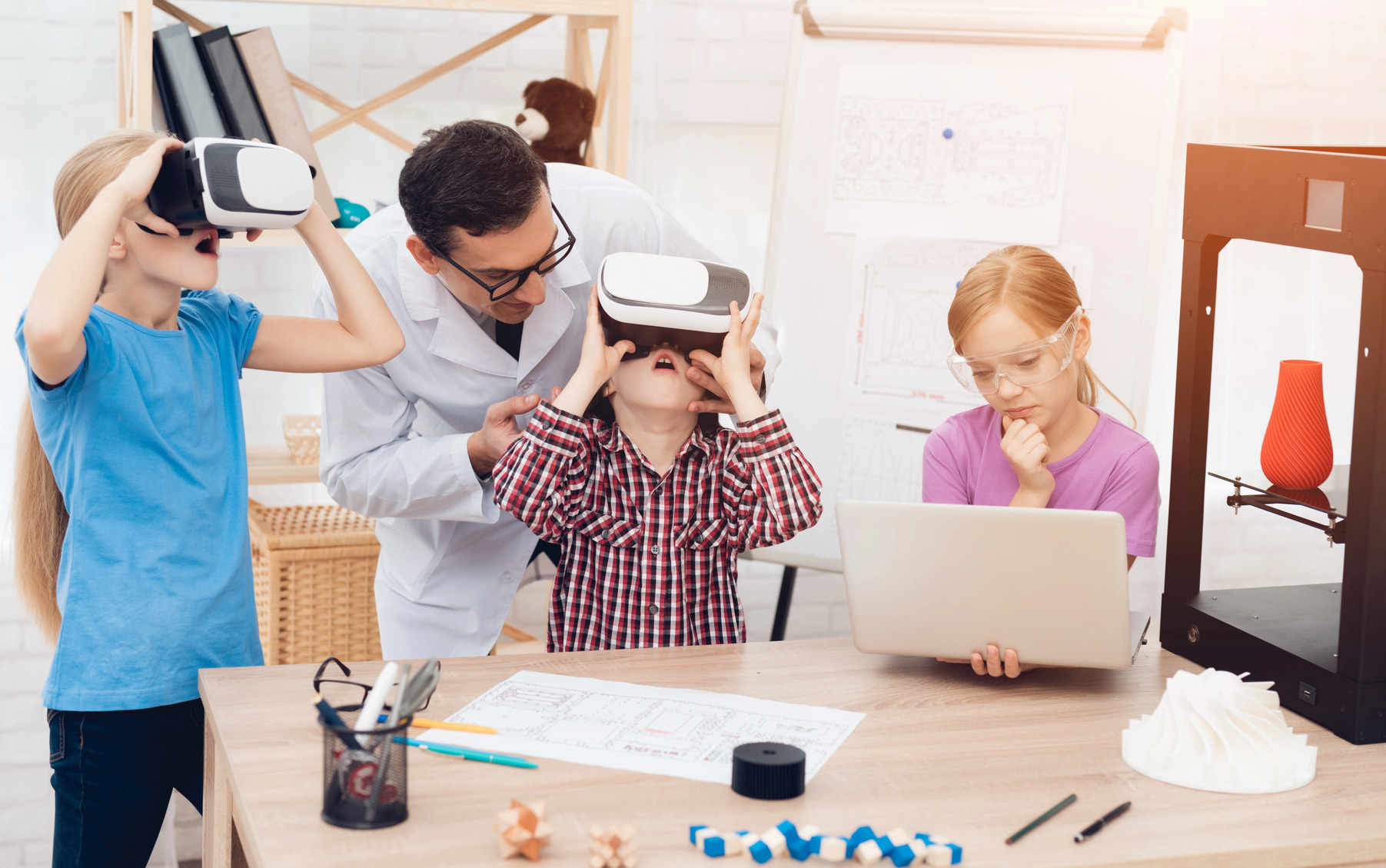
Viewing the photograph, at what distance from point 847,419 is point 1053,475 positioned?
791 millimetres

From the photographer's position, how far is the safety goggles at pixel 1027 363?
5.19ft

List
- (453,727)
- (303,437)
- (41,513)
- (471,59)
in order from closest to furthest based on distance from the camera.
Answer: (453,727), (41,513), (303,437), (471,59)

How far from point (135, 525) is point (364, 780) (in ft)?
1.76

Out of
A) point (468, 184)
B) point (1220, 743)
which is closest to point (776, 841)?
point (1220, 743)

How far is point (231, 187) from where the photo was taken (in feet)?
4.15

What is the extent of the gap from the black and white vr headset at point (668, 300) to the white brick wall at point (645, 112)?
1321mm

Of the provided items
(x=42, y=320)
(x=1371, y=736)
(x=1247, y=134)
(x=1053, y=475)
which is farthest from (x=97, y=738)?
(x=1247, y=134)

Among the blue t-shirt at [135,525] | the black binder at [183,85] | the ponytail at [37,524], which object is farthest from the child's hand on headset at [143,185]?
the black binder at [183,85]

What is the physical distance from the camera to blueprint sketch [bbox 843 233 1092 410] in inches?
93.3

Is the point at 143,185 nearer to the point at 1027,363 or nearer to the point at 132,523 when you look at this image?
the point at 132,523

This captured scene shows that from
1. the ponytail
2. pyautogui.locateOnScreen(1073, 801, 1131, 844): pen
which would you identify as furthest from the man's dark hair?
pyautogui.locateOnScreen(1073, 801, 1131, 844): pen

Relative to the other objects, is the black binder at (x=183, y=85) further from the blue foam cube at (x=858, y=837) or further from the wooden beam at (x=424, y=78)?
the blue foam cube at (x=858, y=837)

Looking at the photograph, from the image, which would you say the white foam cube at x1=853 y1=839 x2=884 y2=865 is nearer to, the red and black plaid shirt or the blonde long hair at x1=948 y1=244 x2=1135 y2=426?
the red and black plaid shirt

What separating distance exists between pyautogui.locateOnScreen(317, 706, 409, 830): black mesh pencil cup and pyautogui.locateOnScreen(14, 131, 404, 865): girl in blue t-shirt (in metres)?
0.47
